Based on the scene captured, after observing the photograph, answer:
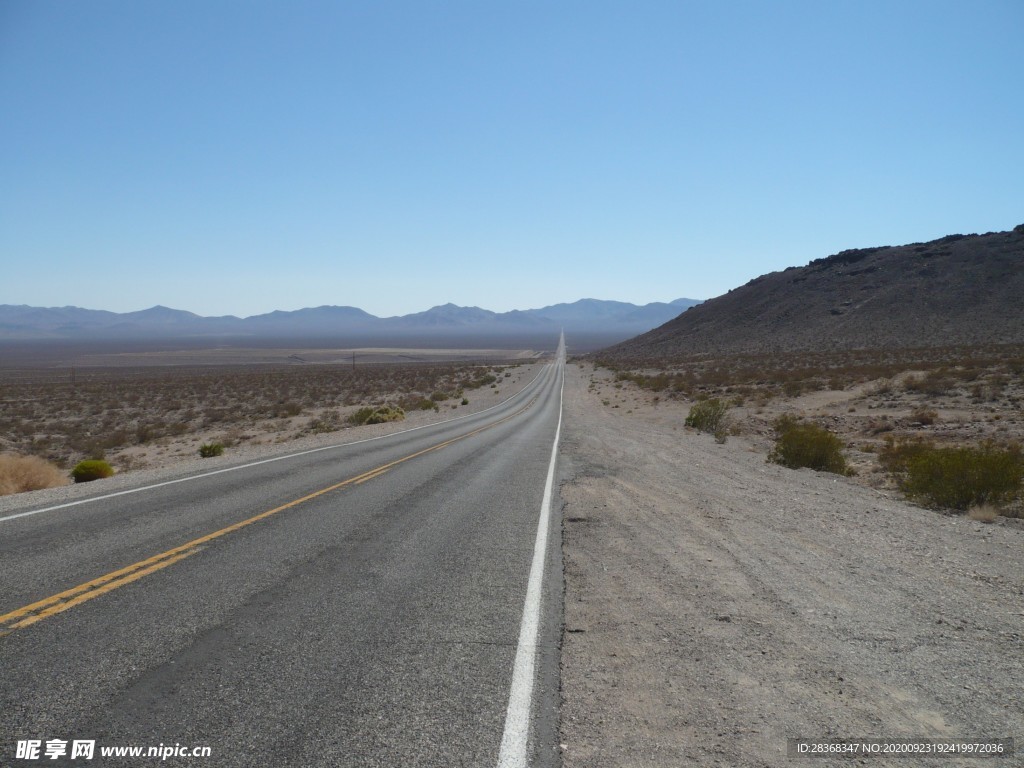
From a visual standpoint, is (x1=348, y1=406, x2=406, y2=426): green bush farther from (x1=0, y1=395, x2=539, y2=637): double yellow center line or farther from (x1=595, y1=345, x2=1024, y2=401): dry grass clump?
(x1=0, y1=395, x2=539, y2=637): double yellow center line

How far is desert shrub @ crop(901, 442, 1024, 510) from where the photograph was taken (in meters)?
11.6

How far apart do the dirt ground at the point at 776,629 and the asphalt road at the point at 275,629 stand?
1.45 feet

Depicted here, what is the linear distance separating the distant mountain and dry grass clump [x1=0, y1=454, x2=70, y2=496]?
85004 millimetres

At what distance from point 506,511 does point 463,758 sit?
670 cm

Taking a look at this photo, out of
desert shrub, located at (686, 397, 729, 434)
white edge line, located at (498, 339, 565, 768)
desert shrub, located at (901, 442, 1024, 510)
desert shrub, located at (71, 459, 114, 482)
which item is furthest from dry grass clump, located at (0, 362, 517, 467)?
desert shrub, located at (901, 442, 1024, 510)

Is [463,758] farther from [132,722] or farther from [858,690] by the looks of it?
[858,690]

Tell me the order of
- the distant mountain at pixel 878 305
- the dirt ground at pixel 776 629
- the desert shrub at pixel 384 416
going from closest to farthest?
the dirt ground at pixel 776 629
the desert shrub at pixel 384 416
the distant mountain at pixel 878 305

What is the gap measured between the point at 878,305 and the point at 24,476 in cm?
10783

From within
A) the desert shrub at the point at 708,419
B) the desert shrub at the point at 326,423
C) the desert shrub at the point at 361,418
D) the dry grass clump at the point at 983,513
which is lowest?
the desert shrub at the point at 326,423

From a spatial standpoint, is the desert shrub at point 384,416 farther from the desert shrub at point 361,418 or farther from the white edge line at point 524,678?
the white edge line at point 524,678

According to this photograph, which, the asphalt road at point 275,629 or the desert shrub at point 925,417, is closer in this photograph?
the asphalt road at point 275,629

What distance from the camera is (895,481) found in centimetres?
1480

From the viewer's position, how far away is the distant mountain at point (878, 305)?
82750 millimetres

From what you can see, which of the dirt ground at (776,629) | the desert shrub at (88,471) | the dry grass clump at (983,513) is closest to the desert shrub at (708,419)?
the dry grass clump at (983,513)
